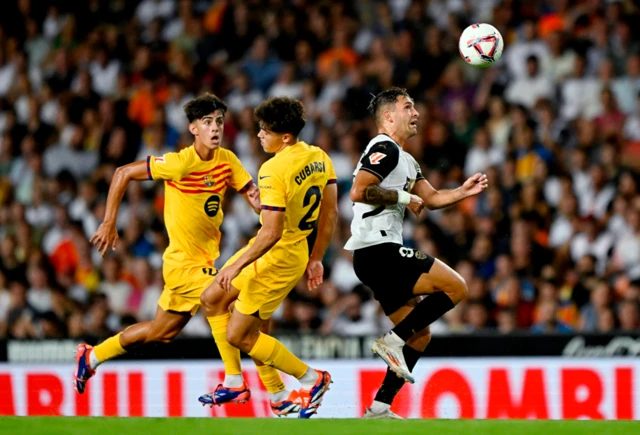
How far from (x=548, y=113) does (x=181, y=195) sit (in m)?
5.33

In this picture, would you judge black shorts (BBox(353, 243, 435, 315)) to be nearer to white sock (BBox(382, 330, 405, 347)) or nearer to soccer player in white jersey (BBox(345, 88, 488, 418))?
soccer player in white jersey (BBox(345, 88, 488, 418))

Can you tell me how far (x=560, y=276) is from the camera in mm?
10844

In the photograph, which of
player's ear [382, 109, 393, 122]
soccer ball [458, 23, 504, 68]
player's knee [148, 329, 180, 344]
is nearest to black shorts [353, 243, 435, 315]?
player's ear [382, 109, 393, 122]

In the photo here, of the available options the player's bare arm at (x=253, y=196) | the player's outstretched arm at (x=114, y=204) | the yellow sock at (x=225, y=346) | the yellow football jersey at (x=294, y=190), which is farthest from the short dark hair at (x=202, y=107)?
the yellow sock at (x=225, y=346)

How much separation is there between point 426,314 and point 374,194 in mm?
874

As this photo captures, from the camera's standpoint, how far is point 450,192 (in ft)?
24.4

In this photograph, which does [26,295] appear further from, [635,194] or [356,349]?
[635,194]

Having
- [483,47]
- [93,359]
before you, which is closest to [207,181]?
[93,359]

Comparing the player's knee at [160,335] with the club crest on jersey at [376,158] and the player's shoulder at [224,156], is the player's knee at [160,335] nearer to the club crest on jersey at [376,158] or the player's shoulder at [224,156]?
the player's shoulder at [224,156]

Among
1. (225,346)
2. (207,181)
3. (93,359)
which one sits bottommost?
(93,359)

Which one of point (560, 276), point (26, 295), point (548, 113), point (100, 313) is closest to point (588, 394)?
point (560, 276)

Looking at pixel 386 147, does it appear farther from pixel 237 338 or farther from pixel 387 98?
pixel 237 338

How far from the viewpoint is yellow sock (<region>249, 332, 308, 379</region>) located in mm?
7707

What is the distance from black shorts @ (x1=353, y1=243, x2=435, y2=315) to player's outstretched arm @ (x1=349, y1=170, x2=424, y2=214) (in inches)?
12.7
